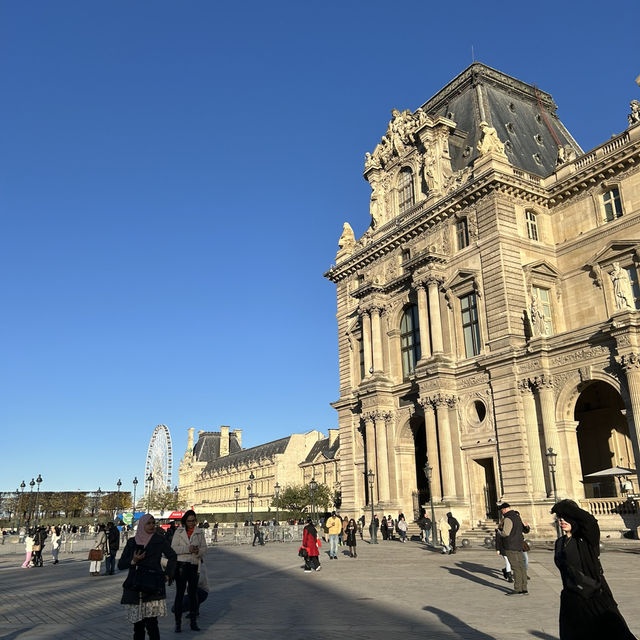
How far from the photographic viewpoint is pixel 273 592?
53.6ft

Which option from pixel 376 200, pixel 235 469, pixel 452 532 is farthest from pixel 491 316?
pixel 235 469

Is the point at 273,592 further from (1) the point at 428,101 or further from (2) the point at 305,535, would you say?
(1) the point at 428,101

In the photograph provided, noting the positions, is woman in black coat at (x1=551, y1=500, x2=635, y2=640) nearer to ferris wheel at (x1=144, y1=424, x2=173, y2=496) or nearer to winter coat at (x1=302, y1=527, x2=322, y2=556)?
winter coat at (x1=302, y1=527, x2=322, y2=556)

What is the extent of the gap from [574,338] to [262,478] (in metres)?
104

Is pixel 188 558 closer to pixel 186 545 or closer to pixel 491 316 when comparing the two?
pixel 186 545

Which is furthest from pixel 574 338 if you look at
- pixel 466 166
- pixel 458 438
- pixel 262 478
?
pixel 262 478

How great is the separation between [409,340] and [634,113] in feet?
61.3

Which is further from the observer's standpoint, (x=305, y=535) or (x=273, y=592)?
(x=305, y=535)

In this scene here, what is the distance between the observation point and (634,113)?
34125 millimetres

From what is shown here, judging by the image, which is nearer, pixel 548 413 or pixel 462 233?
pixel 548 413

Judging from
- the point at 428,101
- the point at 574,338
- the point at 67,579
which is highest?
the point at 428,101

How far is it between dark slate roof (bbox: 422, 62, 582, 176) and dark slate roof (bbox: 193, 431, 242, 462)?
131 meters

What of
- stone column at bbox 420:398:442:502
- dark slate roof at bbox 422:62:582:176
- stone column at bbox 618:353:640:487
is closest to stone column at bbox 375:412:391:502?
stone column at bbox 420:398:442:502

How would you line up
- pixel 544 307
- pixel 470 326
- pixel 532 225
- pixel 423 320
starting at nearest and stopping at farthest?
pixel 544 307 → pixel 470 326 → pixel 532 225 → pixel 423 320
